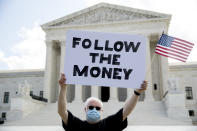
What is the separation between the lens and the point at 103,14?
36.9 m

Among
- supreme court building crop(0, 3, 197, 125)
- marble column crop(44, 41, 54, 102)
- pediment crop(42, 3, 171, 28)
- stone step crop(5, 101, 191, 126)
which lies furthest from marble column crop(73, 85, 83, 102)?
pediment crop(42, 3, 171, 28)

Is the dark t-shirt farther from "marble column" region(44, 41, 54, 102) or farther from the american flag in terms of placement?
"marble column" region(44, 41, 54, 102)

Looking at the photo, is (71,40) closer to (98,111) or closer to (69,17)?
(98,111)

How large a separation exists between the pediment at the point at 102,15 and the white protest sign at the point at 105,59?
31.4m

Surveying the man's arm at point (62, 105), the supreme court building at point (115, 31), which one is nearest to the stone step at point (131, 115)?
the supreme court building at point (115, 31)

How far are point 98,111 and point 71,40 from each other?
1616mm

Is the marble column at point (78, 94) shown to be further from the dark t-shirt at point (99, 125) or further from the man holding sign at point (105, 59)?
the dark t-shirt at point (99, 125)

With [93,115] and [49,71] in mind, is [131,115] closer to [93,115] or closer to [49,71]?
[49,71]

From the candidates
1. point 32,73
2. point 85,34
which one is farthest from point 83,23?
point 85,34

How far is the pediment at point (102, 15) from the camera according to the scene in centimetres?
3525

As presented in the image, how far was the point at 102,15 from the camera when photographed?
37.0m

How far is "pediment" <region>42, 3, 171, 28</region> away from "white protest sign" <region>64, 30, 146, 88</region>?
103ft

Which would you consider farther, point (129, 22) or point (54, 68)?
point (54, 68)

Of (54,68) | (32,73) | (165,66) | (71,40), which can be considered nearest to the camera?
(71,40)
